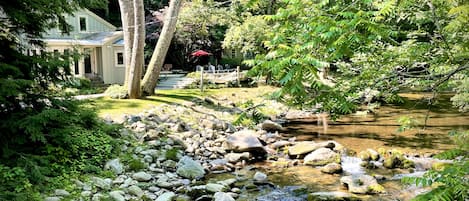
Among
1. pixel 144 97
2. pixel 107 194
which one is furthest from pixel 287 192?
pixel 144 97

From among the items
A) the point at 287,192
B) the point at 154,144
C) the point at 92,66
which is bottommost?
the point at 287,192

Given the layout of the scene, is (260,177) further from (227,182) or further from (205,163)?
(205,163)

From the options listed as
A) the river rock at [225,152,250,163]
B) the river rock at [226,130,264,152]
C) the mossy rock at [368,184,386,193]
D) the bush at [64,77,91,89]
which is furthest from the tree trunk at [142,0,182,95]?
the mossy rock at [368,184,386,193]

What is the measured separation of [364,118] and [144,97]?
27.0 ft

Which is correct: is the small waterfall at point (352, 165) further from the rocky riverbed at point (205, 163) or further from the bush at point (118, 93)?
the bush at point (118, 93)

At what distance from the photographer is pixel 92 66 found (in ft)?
71.1

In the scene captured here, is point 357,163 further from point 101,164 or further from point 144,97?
point 144,97

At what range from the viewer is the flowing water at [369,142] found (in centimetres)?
780

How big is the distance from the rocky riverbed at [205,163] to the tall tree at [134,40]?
5.86 ft

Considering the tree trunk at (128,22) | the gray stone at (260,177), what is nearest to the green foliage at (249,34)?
the tree trunk at (128,22)

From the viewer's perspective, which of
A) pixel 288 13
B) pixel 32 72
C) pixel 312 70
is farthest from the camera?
pixel 32 72

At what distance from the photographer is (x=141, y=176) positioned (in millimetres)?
7711

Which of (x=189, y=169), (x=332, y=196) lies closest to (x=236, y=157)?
(x=189, y=169)

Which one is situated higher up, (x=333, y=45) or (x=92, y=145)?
(x=333, y=45)
